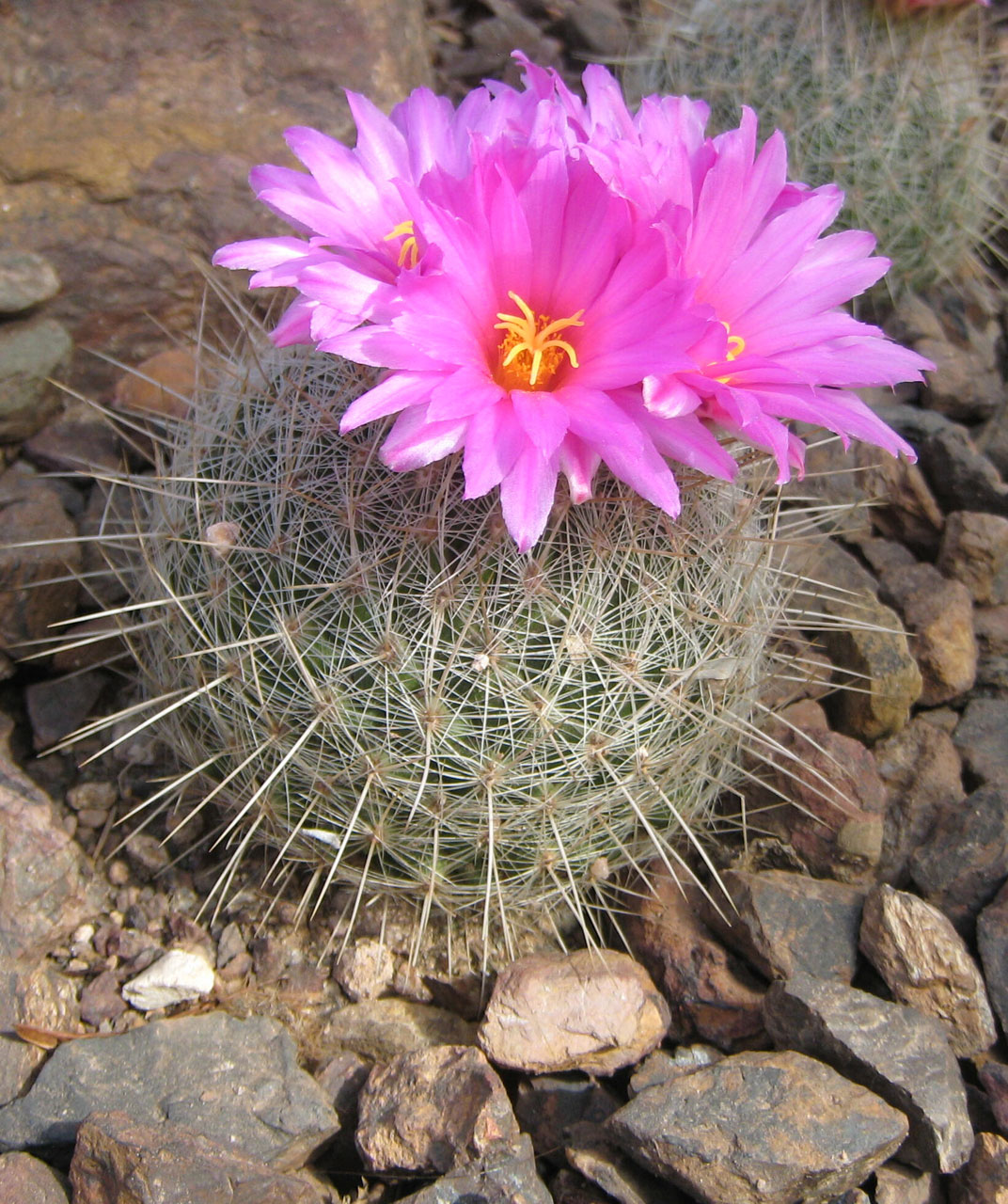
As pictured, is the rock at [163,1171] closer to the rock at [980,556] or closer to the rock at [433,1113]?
the rock at [433,1113]

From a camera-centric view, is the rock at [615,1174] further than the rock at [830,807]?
No

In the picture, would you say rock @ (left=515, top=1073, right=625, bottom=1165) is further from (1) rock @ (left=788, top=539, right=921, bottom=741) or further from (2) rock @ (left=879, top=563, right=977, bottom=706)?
(2) rock @ (left=879, top=563, right=977, bottom=706)

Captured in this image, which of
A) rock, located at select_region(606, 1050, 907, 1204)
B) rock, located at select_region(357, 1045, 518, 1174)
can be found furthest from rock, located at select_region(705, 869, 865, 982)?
rock, located at select_region(357, 1045, 518, 1174)

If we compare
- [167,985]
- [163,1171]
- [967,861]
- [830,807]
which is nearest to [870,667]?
→ [830,807]

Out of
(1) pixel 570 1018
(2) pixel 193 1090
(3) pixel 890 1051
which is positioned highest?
(3) pixel 890 1051

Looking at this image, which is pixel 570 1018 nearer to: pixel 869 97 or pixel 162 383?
pixel 162 383

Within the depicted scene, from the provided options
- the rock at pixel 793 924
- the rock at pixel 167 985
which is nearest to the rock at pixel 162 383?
the rock at pixel 167 985
